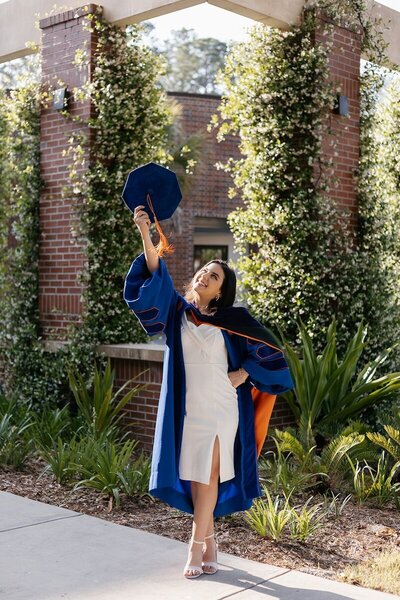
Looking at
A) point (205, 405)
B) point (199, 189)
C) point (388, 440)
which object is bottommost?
point (388, 440)

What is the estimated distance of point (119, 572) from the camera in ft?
15.7

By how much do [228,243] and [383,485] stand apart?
61.4ft

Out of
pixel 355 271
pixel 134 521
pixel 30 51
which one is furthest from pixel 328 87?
pixel 134 521

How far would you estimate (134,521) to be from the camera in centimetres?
590

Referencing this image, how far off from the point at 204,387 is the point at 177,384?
0.53ft

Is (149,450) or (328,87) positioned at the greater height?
(328,87)

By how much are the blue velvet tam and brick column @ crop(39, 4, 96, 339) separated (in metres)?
3.80

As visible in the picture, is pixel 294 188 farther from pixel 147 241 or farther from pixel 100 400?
pixel 147 241

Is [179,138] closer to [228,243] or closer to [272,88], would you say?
[228,243]

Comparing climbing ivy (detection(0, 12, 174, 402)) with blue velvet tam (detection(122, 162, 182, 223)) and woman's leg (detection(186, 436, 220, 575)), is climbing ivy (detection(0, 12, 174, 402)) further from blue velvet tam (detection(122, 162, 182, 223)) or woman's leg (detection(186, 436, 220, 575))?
woman's leg (detection(186, 436, 220, 575))

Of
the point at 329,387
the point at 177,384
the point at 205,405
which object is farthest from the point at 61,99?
the point at 205,405

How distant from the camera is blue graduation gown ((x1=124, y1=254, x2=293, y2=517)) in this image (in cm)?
464

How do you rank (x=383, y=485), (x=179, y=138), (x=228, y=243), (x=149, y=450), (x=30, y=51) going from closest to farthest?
(x=383, y=485)
(x=149, y=450)
(x=30, y=51)
(x=179, y=138)
(x=228, y=243)

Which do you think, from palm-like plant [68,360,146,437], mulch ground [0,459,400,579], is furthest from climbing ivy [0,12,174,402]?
mulch ground [0,459,400,579]
